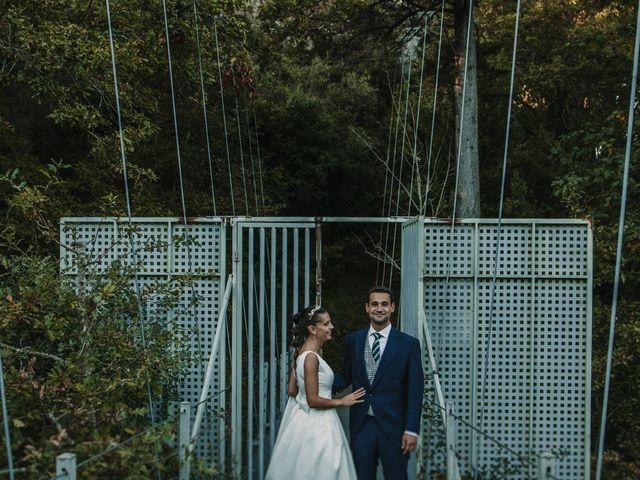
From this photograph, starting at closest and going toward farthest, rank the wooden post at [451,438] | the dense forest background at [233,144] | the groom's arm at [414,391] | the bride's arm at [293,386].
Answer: the groom's arm at [414,391] < the wooden post at [451,438] < the bride's arm at [293,386] < the dense forest background at [233,144]

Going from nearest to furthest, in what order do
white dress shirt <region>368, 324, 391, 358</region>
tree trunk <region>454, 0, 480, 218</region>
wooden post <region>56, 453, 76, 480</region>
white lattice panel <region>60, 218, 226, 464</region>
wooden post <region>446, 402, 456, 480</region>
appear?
wooden post <region>56, 453, 76, 480</region> < white dress shirt <region>368, 324, 391, 358</region> < wooden post <region>446, 402, 456, 480</region> < white lattice panel <region>60, 218, 226, 464</region> < tree trunk <region>454, 0, 480, 218</region>

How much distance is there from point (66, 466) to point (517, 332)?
3989mm

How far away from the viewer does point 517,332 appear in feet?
21.8

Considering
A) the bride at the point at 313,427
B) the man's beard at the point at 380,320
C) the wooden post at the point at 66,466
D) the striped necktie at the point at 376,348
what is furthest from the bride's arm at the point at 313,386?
the wooden post at the point at 66,466

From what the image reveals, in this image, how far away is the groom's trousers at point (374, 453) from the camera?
4625 mm

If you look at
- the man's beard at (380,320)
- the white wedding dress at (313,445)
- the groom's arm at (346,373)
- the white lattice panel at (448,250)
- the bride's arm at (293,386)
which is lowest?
the white wedding dress at (313,445)

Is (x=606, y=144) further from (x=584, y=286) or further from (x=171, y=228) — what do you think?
(x=171, y=228)

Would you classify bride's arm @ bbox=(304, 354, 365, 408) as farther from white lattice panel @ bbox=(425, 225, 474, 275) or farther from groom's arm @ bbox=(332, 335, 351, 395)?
white lattice panel @ bbox=(425, 225, 474, 275)

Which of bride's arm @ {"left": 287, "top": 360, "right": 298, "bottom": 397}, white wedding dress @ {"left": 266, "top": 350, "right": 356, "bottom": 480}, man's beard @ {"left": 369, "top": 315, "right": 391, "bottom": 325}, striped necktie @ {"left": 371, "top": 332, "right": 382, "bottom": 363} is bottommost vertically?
white wedding dress @ {"left": 266, "top": 350, "right": 356, "bottom": 480}

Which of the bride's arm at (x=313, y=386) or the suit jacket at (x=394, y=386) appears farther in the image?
the bride's arm at (x=313, y=386)

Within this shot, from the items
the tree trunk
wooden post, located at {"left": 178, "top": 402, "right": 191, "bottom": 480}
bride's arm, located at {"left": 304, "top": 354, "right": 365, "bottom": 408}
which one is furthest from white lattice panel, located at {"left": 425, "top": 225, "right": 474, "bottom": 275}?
the tree trunk

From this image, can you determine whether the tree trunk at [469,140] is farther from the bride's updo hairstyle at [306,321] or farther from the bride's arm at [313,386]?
the bride's arm at [313,386]

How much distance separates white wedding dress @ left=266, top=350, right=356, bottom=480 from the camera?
16.4 ft

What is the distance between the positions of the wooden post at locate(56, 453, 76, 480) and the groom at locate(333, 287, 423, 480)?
5.50ft
